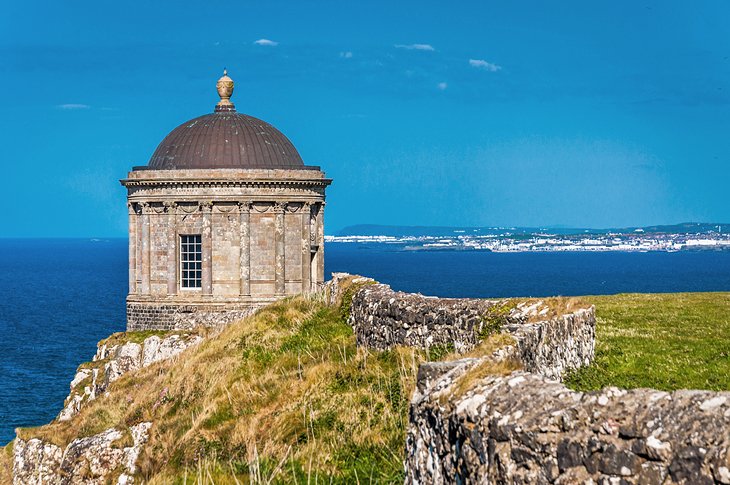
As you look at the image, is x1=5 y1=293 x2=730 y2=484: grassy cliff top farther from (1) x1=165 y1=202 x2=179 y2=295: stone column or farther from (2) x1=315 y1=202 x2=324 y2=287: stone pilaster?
(2) x1=315 y1=202 x2=324 y2=287: stone pilaster

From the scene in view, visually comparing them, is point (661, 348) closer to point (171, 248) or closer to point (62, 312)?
point (171, 248)

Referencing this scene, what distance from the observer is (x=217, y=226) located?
3828 cm

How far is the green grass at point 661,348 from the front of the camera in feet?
44.2

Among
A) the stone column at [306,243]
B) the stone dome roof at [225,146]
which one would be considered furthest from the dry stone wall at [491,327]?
the stone dome roof at [225,146]

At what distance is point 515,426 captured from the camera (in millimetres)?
7461

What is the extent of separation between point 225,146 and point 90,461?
21429 mm

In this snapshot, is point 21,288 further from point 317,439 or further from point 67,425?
point 317,439

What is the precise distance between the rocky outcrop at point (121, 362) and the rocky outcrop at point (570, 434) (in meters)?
24.0

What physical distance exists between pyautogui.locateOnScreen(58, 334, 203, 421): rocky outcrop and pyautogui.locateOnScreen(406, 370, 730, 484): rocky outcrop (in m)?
24.0

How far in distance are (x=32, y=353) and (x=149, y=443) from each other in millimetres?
53899

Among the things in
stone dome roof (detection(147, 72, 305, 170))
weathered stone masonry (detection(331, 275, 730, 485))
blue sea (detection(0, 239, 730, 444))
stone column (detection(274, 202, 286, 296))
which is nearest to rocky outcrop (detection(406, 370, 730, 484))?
weathered stone masonry (detection(331, 275, 730, 485))

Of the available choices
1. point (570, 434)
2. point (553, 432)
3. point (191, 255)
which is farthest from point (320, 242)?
point (570, 434)

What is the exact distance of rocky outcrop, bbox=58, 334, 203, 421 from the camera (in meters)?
31.9

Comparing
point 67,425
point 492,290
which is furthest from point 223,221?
point 492,290
